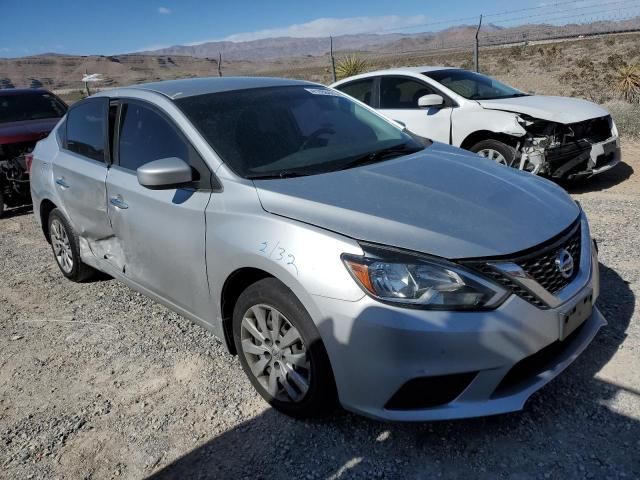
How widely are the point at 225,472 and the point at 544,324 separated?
1581 millimetres

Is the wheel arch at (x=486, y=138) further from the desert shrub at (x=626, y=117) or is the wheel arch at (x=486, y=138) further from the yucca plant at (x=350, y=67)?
the yucca plant at (x=350, y=67)

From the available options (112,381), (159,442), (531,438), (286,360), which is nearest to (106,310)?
(112,381)

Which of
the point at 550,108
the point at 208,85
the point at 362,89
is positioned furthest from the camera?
the point at 362,89

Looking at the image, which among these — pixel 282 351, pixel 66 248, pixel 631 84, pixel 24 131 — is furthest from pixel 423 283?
pixel 631 84

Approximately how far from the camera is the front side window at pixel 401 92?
7160 mm

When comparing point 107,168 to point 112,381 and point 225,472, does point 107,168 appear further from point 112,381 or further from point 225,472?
point 225,472

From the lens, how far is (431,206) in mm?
2561

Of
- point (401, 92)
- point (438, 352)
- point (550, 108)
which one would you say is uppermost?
point (401, 92)

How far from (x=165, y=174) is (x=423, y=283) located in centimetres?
148

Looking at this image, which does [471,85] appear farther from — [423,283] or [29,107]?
[29,107]

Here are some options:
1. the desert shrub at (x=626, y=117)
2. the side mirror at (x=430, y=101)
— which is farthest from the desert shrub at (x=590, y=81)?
the side mirror at (x=430, y=101)

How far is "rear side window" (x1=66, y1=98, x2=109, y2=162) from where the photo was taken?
3.93m

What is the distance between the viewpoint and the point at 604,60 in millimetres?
24203

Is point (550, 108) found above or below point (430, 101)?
below
